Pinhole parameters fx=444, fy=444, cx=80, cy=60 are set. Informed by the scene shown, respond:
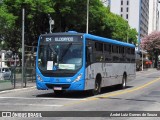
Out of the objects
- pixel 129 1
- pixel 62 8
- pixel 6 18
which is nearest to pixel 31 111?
pixel 6 18

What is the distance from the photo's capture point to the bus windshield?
19.6 m

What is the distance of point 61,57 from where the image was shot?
1966 cm

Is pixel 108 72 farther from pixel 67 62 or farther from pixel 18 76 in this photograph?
pixel 18 76

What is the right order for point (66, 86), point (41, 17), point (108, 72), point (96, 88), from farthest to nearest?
1. point (41, 17)
2. point (108, 72)
3. point (96, 88)
4. point (66, 86)

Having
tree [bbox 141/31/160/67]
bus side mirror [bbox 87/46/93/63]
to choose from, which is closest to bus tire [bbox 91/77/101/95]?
bus side mirror [bbox 87/46/93/63]

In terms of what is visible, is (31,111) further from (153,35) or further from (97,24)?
(153,35)

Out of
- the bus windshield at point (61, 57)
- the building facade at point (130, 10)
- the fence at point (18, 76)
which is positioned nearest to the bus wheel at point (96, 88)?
the bus windshield at point (61, 57)

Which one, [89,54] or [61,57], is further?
[89,54]

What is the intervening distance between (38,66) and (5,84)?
577 cm

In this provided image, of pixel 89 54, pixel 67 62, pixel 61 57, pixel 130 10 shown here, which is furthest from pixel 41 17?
pixel 130 10

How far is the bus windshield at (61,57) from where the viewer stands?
19609 millimetres

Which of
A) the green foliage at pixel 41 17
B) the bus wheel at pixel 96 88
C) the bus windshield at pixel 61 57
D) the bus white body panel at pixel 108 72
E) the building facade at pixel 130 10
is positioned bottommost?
the bus wheel at pixel 96 88

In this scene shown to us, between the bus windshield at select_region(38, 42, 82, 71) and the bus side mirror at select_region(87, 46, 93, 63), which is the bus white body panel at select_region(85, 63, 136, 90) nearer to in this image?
the bus side mirror at select_region(87, 46, 93, 63)

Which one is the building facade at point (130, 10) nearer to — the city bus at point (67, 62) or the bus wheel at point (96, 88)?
the bus wheel at point (96, 88)
